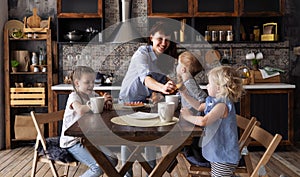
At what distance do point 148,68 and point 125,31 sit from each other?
8.74 ft

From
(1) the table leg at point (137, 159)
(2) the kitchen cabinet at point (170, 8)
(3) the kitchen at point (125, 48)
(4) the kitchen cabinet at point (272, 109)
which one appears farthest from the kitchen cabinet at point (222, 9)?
(1) the table leg at point (137, 159)

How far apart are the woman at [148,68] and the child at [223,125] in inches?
28.2

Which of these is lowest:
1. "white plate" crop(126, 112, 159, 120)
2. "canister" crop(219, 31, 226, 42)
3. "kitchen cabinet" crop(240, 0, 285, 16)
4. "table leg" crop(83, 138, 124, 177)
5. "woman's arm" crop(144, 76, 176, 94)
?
"table leg" crop(83, 138, 124, 177)

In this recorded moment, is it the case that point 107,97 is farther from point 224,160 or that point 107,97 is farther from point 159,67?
point 224,160

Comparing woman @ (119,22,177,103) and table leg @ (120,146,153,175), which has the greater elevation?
woman @ (119,22,177,103)

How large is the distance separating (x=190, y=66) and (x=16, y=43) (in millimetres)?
3618

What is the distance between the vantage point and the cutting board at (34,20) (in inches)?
245

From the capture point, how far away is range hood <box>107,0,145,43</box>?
6160 mm

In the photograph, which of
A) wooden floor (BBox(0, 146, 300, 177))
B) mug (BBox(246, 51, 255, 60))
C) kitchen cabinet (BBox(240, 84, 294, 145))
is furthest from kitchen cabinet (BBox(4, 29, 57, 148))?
mug (BBox(246, 51, 255, 60))

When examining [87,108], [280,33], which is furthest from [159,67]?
[280,33]

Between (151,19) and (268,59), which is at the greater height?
(151,19)

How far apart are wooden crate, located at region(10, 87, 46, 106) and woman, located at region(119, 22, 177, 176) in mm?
2515

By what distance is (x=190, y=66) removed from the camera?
3.63 meters

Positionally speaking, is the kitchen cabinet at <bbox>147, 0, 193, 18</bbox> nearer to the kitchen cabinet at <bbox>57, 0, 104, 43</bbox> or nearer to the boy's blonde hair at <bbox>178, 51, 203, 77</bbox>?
the kitchen cabinet at <bbox>57, 0, 104, 43</bbox>
